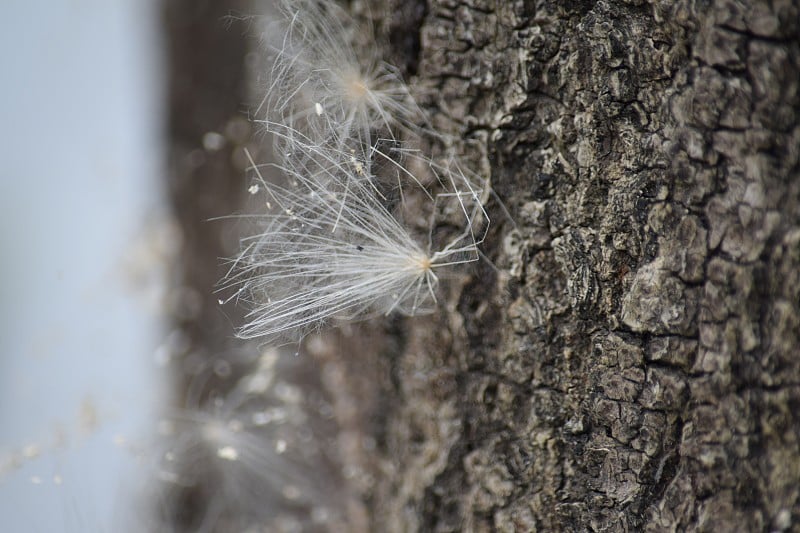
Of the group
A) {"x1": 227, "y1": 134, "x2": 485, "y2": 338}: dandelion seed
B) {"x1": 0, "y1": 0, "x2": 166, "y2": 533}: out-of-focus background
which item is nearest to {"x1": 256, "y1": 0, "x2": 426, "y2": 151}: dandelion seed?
{"x1": 227, "y1": 134, "x2": 485, "y2": 338}: dandelion seed

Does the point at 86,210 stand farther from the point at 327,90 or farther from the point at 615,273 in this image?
the point at 615,273

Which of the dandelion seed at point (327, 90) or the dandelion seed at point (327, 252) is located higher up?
the dandelion seed at point (327, 90)

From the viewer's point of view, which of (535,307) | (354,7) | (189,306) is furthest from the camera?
(189,306)

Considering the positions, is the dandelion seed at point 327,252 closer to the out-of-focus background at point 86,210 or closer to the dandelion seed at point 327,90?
the dandelion seed at point 327,90

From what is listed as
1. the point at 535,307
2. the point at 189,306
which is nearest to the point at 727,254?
the point at 535,307

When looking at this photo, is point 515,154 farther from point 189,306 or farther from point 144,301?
point 144,301

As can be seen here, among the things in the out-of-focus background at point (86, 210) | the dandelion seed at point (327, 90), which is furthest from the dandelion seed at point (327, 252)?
the out-of-focus background at point (86, 210)

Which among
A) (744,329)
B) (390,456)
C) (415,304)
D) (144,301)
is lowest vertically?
(144,301)
